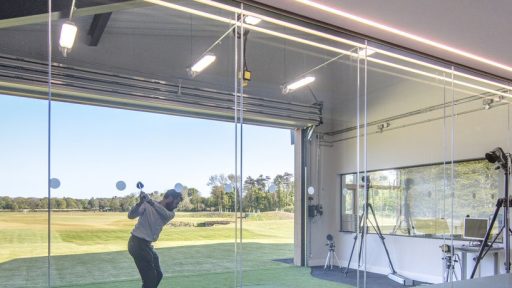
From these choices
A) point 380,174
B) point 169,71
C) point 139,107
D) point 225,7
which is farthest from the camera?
point 380,174

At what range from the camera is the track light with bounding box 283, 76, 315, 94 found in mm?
6581

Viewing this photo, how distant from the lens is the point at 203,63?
5883mm

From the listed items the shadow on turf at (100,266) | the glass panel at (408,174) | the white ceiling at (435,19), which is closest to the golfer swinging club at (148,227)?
the shadow on turf at (100,266)

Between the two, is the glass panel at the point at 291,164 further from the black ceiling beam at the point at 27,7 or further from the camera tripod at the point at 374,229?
the black ceiling beam at the point at 27,7

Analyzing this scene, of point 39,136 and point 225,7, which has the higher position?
point 225,7

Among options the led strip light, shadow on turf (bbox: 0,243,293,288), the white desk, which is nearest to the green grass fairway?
shadow on turf (bbox: 0,243,293,288)

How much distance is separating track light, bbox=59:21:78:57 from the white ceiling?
9.28 feet

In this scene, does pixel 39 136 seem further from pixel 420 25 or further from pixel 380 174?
pixel 380 174

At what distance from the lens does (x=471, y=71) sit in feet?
15.2

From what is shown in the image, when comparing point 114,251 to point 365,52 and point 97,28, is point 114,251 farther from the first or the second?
point 365,52

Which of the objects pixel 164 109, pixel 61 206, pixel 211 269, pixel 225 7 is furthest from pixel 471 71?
pixel 61 206

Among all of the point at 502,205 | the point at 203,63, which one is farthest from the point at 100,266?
the point at 502,205

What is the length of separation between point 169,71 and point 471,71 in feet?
13.1

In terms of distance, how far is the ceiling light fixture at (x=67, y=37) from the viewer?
454cm
